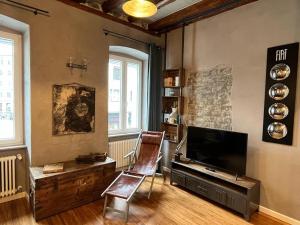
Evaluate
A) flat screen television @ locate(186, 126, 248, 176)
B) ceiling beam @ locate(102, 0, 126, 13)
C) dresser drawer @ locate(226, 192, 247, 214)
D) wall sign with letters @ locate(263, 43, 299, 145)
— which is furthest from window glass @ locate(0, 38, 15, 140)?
wall sign with letters @ locate(263, 43, 299, 145)

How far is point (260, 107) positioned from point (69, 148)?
2.93 meters

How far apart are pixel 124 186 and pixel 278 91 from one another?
243 cm

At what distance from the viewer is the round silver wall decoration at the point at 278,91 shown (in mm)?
2562

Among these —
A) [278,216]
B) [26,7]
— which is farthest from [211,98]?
[26,7]

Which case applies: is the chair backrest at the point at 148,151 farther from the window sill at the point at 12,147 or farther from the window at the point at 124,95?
the window sill at the point at 12,147

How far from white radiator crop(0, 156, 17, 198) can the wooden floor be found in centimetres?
17

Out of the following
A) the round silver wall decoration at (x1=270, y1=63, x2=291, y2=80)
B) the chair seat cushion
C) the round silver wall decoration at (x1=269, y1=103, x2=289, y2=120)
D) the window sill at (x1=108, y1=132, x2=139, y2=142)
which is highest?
the round silver wall decoration at (x1=270, y1=63, x2=291, y2=80)

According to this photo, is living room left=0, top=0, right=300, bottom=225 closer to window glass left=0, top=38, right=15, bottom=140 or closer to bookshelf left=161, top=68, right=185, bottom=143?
window glass left=0, top=38, right=15, bottom=140

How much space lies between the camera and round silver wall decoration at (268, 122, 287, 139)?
2.59 metres

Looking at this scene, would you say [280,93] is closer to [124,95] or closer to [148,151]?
[148,151]

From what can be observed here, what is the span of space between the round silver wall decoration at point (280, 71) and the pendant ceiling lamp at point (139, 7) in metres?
1.78

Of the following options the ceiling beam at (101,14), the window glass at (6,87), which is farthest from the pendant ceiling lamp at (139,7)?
the window glass at (6,87)

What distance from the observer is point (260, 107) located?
283cm

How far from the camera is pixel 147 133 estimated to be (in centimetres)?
378
